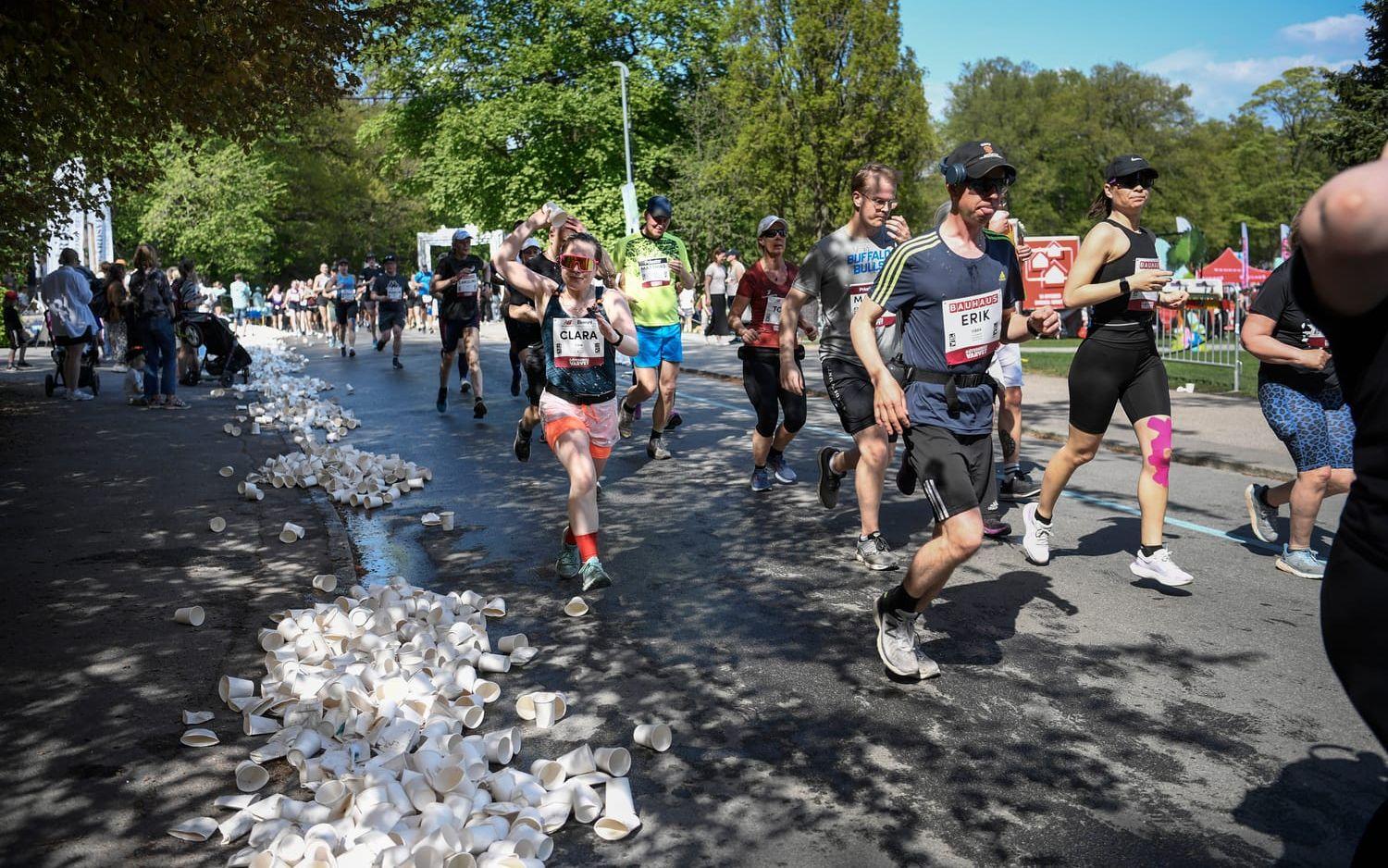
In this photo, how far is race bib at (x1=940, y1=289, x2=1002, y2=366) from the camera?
196 inches

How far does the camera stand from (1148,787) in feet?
12.6

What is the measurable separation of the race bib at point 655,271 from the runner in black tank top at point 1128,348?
4922 millimetres

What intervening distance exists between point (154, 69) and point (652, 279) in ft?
14.1

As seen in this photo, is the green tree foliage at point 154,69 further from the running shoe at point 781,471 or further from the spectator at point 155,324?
the running shoe at point 781,471

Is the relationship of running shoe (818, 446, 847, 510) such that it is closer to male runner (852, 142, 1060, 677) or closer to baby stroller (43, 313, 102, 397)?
male runner (852, 142, 1060, 677)

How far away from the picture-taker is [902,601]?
190 inches

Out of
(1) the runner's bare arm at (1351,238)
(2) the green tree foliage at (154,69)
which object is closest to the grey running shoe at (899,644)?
(1) the runner's bare arm at (1351,238)

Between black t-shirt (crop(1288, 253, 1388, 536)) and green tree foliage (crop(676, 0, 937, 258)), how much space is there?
28124 mm

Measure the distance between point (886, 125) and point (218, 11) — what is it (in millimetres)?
22854

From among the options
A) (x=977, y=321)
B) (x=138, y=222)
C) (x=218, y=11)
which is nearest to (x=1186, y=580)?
(x=977, y=321)

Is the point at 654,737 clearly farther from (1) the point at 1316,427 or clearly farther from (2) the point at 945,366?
(1) the point at 1316,427

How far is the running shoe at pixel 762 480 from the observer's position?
911 cm

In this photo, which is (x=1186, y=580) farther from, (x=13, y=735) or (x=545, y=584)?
(x=13, y=735)

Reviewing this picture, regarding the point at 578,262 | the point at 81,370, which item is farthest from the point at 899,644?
the point at 81,370
